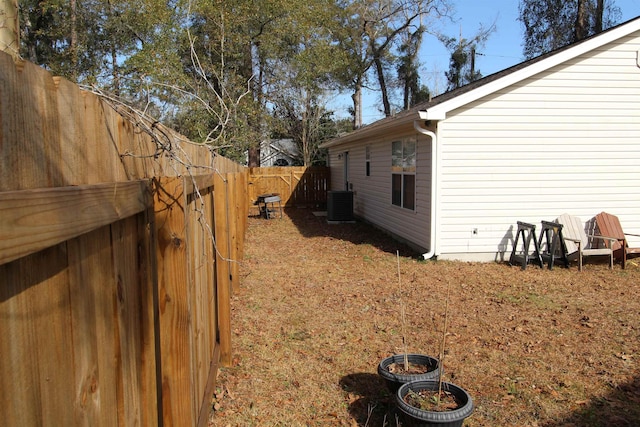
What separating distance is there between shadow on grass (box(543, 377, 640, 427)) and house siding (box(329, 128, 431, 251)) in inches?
213

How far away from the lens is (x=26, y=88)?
1002 mm

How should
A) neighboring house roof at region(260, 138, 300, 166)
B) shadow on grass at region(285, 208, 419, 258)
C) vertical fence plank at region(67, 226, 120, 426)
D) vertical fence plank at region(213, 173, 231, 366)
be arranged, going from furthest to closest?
1. neighboring house roof at region(260, 138, 300, 166)
2. shadow on grass at region(285, 208, 419, 258)
3. vertical fence plank at region(213, 173, 231, 366)
4. vertical fence plank at region(67, 226, 120, 426)

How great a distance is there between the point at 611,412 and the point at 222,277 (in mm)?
3307

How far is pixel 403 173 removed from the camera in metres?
11.0

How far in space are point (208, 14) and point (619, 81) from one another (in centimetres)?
1803

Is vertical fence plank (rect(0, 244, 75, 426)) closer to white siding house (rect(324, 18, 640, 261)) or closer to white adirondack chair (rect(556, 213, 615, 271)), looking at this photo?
white siding house (rect(324, 18, 640, 261))

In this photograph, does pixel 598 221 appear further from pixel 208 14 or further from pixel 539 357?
pixel 208 14

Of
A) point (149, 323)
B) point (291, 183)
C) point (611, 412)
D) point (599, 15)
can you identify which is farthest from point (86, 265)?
point (599, 15)

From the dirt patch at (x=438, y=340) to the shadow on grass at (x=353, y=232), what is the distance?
1.57 meters

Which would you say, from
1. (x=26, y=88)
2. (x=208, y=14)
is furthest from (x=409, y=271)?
(x=208, y=14)

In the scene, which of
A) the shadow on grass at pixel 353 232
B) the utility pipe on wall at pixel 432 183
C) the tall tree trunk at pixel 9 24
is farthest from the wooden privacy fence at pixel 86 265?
the shadow on grass at pixel 353 232

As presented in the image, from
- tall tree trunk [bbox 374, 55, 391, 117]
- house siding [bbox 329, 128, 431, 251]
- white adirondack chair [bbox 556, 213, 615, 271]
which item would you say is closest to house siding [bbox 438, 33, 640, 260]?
white adirondack chair [bbox 556, 213, 615, 271]

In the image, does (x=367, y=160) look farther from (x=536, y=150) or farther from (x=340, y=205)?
(x=536, y=150)

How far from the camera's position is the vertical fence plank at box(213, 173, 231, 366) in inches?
164
